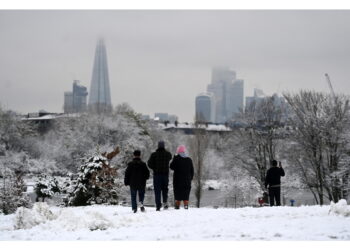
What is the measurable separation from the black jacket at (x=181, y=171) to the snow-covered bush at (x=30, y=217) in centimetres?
398

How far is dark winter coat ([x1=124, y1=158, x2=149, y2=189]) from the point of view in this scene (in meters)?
14.4

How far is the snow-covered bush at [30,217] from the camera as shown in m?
11.8

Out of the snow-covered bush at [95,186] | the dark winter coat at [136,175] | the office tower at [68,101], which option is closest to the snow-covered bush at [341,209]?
the dark winter coat at [136,175]

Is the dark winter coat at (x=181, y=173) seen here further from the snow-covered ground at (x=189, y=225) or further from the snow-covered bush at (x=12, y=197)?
the snow-covered bush at (x=12, y=197)

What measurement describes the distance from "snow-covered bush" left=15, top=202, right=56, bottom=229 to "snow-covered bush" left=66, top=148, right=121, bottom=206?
10134 millimetres

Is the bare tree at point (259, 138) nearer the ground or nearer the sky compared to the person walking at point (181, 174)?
nearer the sky

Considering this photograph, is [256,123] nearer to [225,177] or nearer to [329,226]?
[225,177]

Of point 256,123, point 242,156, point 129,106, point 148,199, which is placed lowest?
point 148,199

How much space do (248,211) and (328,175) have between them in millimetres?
23014

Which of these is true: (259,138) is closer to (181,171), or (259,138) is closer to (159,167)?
(181,171)

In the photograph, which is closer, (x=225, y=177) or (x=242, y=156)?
(x=242, y=156)

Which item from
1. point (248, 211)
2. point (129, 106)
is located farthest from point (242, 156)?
point (129, 106)

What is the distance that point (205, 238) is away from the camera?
9367 millimetres

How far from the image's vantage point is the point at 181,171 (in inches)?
581
